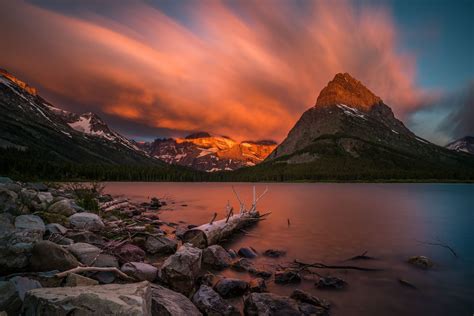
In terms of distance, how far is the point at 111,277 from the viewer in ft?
27.0

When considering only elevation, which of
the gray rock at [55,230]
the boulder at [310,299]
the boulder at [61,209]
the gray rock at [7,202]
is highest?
the gray rock at [7,202]

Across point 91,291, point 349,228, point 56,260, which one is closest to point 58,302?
point 91,291

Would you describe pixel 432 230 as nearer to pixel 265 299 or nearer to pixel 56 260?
pixel 265 299

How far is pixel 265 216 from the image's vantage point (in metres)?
32.9

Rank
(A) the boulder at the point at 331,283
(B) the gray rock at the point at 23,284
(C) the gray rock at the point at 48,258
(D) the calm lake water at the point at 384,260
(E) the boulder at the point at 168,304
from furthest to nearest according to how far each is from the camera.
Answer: (A) the boulder at the point at 331,283, (D) the calm lake water at the point at 384,260, (C) the gray rock at the point at 48,258, (E) the boulder at the point at 168,304, (B) the gray rock at the point at 23,284

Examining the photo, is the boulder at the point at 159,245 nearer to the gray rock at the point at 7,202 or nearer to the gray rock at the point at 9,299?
the gray rock at the point at 7,202

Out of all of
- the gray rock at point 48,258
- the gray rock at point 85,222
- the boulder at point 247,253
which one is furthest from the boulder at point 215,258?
the gray rock at point 48,258

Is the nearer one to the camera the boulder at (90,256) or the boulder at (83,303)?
the boulder at (83,303)

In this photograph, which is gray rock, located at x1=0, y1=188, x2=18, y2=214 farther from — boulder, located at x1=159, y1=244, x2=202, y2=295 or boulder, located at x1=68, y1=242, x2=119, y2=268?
boulder, located at x1=159, y1=244, x2=202, y2=295

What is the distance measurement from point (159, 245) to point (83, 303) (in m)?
10.0

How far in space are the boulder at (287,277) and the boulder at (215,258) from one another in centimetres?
278

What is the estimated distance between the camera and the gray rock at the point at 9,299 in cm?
477

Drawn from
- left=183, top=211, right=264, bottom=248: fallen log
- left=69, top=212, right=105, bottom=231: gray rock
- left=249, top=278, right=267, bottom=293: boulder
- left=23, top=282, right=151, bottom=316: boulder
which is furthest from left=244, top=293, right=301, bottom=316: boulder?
left=69, top=212, right=105, bottom=231: gray rock

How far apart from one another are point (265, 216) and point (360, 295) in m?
22.9
